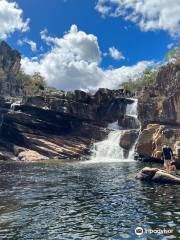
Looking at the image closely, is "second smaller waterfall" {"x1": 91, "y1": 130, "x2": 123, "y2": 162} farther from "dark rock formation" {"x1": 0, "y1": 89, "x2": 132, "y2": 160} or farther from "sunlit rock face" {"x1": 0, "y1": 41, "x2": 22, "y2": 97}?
"sunlit rock face" {"x1": 0, "y1": 41, "x2": 22, "y2": 97}

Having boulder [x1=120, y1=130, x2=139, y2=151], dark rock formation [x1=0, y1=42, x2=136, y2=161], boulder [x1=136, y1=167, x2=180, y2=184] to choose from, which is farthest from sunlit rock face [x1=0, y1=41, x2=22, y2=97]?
boulder [x1=136, y1=167, x2=180, y2=184]

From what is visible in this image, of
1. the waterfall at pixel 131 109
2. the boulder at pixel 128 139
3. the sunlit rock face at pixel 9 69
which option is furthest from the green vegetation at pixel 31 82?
the boulder at pixel 128 139

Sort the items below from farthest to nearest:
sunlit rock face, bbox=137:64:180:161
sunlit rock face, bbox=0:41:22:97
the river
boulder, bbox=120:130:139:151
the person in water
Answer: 1. sunlit rock face, bbox=0:41:22:97
2. boulder, bbox=120:130:139:151
3. sunlit rock face, bbox=137:64:180:161
4. the person in water
5. the river

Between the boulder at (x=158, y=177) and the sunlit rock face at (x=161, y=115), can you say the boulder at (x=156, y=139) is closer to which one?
the sunlit rock face at (x=161, y=115)

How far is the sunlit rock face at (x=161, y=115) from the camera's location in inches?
2539

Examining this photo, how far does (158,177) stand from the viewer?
39.7 m

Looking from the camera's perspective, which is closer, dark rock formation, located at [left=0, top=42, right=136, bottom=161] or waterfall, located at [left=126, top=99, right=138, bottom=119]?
dark rock formation, located at [left=0, top=42, right=136, bottom=161]

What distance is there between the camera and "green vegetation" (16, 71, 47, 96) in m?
162

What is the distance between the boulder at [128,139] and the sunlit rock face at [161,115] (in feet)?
20.5

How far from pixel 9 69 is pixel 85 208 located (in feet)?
536

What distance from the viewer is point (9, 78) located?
178 meters

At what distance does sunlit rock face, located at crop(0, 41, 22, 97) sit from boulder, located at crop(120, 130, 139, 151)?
9527 cm

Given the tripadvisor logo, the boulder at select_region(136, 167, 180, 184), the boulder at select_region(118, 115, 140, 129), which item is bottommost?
the tripadvisor logo

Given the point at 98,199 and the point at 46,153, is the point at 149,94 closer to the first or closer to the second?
the point at 46,153
